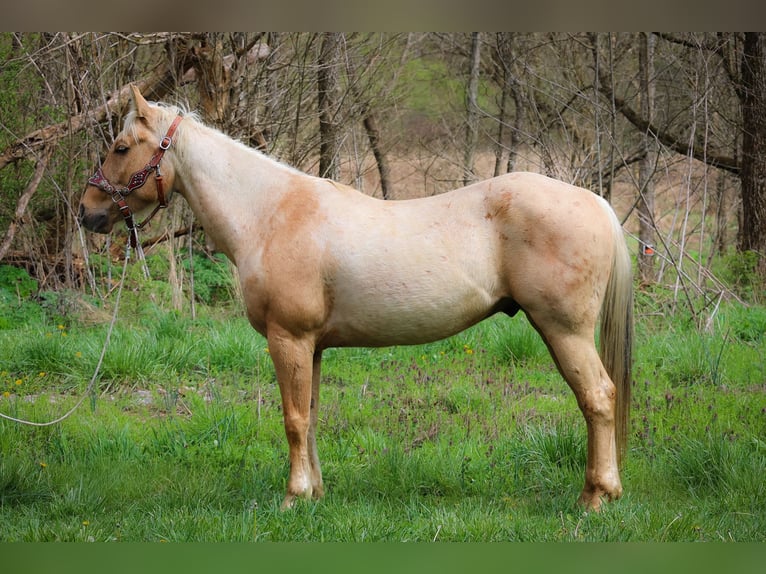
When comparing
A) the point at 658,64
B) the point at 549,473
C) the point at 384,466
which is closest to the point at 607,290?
the point at 549,473

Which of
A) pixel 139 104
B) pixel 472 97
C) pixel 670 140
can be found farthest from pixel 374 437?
pixel 472 97

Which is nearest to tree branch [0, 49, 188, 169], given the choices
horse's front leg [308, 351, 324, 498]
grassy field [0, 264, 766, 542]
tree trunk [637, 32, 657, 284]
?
grassy field [0, 264, 766, 542]

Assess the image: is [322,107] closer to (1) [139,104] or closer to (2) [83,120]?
(2) [83,120]

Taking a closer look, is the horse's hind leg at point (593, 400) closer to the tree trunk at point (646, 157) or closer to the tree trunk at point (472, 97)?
the tree trunk at point (646, 157)

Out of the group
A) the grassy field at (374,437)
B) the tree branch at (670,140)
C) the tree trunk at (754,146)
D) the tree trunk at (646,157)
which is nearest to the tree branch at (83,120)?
the grassy field at (374,437)

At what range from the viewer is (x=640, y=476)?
4.60 meters

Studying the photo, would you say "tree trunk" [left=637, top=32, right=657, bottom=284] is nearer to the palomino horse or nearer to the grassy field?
the grassy field

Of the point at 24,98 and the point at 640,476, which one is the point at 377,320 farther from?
the point at 24,98

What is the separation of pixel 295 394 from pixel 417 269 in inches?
38.0

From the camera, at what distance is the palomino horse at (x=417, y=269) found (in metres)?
4.00

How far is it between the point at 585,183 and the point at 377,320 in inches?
189

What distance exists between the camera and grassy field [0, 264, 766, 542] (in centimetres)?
395

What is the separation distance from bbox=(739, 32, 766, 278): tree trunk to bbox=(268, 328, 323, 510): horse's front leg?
6321 millimetres

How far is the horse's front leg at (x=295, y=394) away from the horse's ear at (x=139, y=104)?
146cm
